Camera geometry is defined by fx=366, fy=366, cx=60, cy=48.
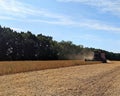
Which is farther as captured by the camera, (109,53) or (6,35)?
(109,53)

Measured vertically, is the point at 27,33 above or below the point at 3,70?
above

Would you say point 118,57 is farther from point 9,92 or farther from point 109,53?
point 9,92

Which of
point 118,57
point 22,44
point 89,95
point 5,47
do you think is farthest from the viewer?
point 118,57

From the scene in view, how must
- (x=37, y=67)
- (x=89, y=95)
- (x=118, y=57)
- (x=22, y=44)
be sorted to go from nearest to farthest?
(x=89, y=95) < (x=37, y=67) < (x=22, y=44) < (x=118, y=57)

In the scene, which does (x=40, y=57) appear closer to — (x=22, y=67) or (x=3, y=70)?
(x=22, y=67)

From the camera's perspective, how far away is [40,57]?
89.1 metres

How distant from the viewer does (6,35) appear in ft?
270

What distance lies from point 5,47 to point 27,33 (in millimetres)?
17252

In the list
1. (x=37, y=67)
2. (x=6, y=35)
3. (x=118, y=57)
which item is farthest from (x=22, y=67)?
(x=118, y=57)

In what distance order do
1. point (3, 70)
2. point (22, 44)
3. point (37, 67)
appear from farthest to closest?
point (22, 44) → point (37, 67) → point (3, 70)

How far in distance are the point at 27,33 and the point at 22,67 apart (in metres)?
57.1

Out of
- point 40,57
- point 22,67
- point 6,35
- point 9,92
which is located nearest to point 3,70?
point 22,67

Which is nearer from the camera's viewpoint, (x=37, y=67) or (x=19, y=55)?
(x=37, y=67)

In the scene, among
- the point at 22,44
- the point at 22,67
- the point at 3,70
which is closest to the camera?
the point at 3,70
